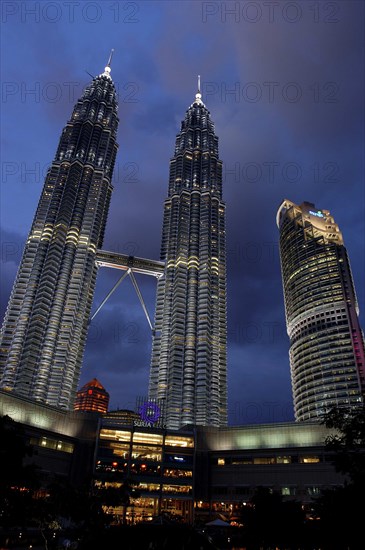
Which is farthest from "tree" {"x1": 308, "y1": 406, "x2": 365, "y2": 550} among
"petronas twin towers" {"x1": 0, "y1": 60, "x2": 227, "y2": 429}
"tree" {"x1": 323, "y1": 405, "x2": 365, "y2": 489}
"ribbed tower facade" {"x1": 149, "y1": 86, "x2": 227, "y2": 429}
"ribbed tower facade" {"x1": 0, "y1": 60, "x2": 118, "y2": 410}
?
"ribbed tower facade" {"x1": 0, "y1": 60, "x2": 118, "y2": 410}

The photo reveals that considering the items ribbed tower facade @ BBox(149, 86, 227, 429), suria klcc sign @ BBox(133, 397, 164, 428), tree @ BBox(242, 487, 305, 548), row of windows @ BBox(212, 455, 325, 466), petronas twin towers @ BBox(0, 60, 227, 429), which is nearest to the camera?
tree @ BBox(242, 487, 305, 548)

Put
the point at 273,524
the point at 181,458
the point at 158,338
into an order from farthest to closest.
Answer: the point at 158,338 < the point at 181,458 < the point at 273,524

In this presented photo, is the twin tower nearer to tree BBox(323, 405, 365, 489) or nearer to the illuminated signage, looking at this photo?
the illuminated signage

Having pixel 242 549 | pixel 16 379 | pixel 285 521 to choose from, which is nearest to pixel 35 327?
pixel 16 379

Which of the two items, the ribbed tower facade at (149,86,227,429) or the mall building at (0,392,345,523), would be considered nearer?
the mall building at (0,392,345,523)

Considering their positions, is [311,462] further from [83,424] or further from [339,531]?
[339,531]

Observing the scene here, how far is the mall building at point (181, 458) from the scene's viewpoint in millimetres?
110688

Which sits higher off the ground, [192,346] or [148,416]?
[192,346]

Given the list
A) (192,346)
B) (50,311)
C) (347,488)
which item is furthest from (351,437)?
(50,311)

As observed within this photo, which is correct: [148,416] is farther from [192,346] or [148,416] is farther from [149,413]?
[192,346]

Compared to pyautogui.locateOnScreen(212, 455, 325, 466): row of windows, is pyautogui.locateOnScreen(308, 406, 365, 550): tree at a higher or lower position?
lower

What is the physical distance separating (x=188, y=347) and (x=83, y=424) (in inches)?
2437

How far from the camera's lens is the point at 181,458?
414 ft

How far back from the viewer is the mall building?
363ft
